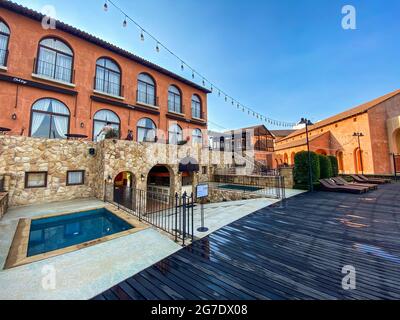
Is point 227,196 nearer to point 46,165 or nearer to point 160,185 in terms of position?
point 160,185

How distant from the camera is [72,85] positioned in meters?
10.5

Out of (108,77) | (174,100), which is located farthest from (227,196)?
(108,77)

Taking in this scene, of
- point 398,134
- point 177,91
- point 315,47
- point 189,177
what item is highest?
point 177,91

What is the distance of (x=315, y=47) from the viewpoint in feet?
31.9

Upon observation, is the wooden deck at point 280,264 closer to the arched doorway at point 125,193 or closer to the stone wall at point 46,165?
the arched doorway at point 125,193

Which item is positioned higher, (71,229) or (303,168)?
(303,168)

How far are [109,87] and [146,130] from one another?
13.3 feet

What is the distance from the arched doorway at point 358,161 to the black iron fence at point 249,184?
54.7ft

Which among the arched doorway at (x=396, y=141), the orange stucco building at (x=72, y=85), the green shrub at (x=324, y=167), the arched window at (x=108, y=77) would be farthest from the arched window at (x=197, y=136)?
the arched doorway at (x=396, y=141)

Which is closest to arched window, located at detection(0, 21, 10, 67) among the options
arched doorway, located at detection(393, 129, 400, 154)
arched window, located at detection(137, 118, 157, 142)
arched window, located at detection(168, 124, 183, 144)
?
arched window, located at detection(137, 118, 157, 142)

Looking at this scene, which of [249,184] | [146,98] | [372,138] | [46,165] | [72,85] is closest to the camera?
[46,165]

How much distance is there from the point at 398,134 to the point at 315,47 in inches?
802
